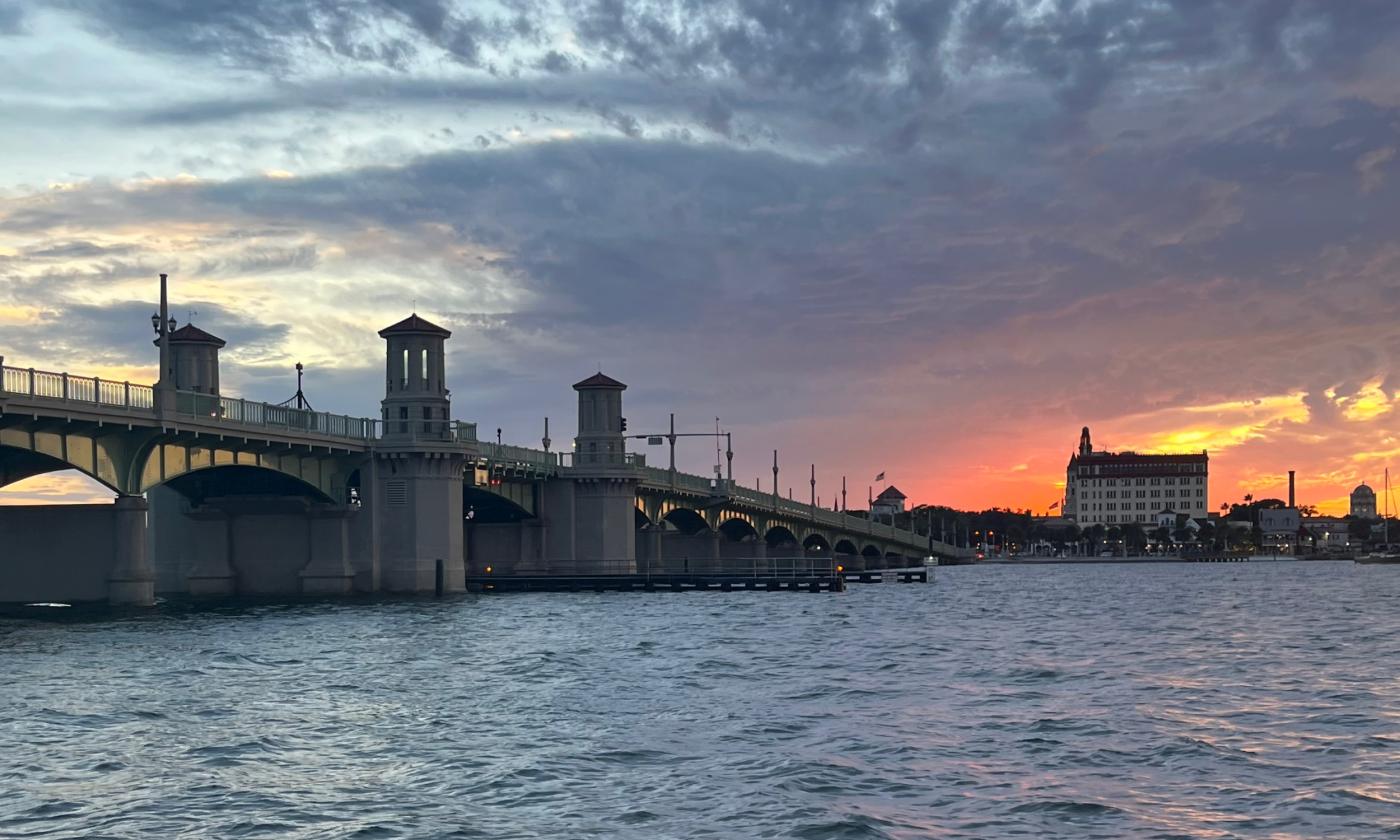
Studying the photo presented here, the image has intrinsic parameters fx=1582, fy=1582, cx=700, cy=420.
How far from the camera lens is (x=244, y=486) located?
102750 mm

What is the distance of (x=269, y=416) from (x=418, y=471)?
575 inches

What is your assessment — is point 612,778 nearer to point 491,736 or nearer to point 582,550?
point 491,736

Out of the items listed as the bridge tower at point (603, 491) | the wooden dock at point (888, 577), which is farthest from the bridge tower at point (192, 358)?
the wooden dock at point (888, 577)

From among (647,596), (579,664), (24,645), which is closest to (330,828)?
(579,664)

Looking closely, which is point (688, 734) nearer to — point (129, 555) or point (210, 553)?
point (129, 555)

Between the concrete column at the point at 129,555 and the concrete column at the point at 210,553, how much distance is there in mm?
21272

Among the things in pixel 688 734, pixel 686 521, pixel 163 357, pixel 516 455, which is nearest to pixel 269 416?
pixel 163 357

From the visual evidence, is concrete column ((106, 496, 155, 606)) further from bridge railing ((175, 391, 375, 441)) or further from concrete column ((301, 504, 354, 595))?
concrete column ((301, 504, 354, 595))

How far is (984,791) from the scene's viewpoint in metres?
29.7

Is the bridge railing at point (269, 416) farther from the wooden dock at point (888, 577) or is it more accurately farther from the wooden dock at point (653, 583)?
the wooden dock at point (888, 577)

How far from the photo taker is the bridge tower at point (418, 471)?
103312 millimetres

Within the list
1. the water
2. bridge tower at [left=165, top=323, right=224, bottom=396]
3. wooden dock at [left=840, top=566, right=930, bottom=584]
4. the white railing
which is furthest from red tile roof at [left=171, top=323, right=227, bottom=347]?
wooden dock at [left=840, top=566, right=930, bottom=584]

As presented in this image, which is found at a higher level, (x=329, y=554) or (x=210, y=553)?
(x=210, y=553)

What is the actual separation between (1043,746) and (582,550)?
342ft
